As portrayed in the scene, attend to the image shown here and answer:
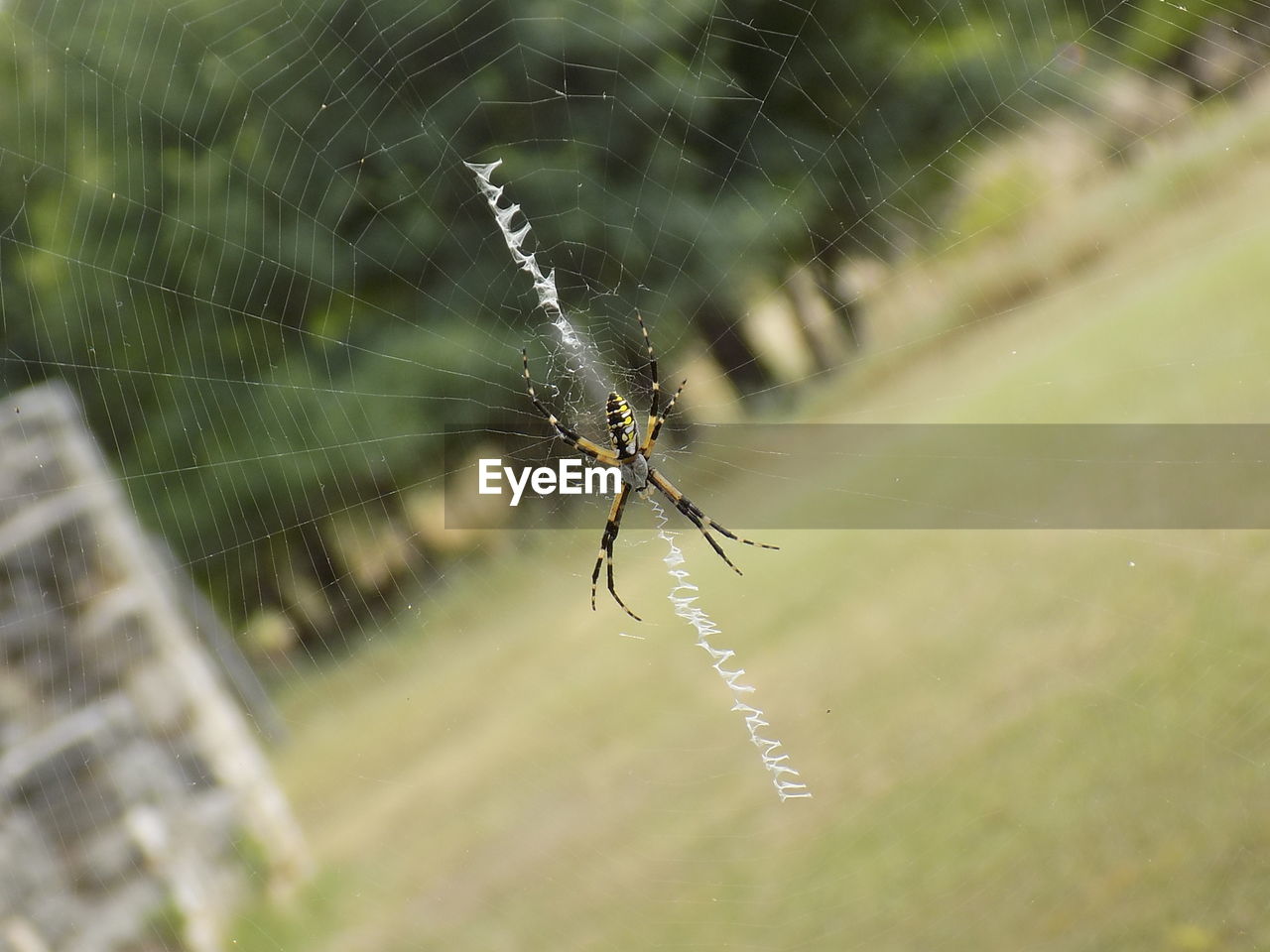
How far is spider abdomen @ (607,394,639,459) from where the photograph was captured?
23.4 feet

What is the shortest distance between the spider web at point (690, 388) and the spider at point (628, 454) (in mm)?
703

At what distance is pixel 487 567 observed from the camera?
1861cm

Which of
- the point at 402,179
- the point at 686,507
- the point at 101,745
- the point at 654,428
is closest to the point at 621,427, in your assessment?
the point at 654,428

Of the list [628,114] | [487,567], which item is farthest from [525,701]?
[628,114]

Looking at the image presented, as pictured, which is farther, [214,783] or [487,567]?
[487,567]

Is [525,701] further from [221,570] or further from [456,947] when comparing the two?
[221,570]

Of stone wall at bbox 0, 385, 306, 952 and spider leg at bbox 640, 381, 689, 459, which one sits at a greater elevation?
spider leg at bbox 640, 381, 689, 459

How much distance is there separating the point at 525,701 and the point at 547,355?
7373mm

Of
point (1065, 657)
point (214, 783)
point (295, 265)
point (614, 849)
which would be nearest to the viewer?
point (1065, 657)

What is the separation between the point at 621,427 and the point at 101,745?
6.49m

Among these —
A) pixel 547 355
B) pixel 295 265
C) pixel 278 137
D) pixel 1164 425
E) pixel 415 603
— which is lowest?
pixel 415 603
